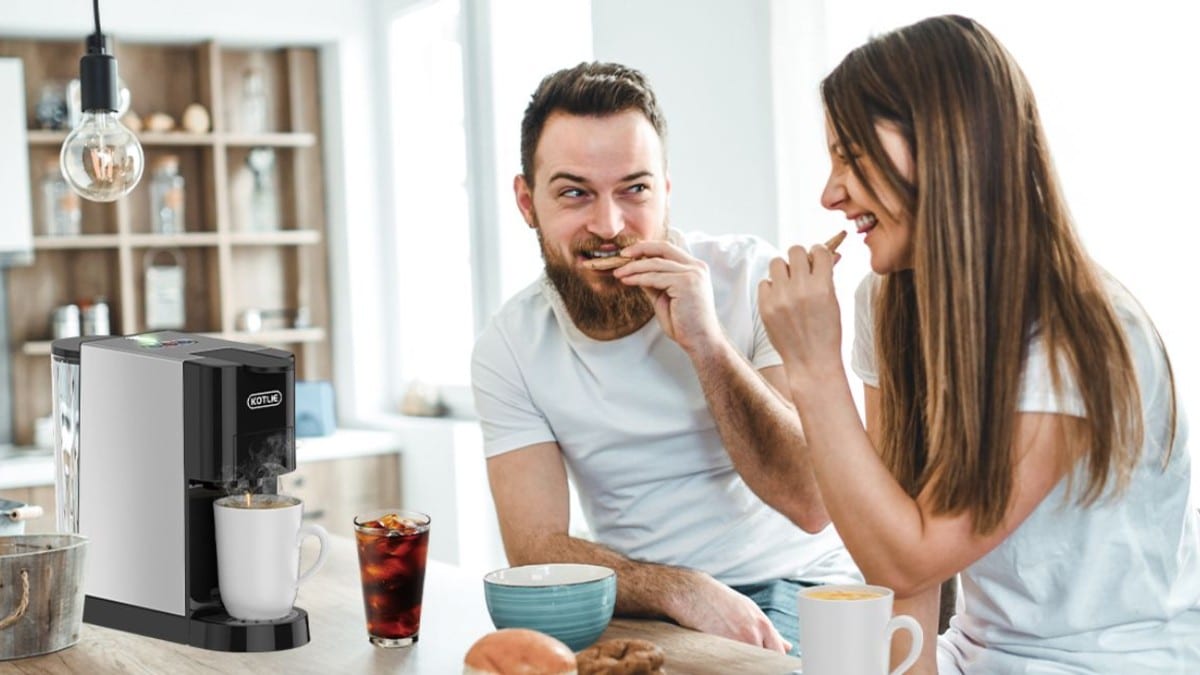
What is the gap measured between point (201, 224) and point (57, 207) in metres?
0.54

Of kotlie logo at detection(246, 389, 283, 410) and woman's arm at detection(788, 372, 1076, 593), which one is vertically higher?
kotlie logo at detection(246, 389, 283, 410)

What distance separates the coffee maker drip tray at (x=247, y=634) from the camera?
160cm

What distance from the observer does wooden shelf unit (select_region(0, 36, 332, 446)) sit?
4.77 metres

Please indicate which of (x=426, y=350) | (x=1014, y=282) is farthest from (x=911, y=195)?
(x=426, y=350)

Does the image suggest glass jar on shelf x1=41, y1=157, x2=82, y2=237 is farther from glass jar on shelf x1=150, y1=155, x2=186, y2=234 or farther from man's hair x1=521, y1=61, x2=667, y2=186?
man's hair x1=521, y1=61, x2=667, y2=186

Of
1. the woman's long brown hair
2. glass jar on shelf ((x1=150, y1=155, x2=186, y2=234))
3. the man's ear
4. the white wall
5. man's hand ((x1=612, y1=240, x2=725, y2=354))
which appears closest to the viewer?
the woman's long brown hair

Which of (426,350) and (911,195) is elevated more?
(911,195)

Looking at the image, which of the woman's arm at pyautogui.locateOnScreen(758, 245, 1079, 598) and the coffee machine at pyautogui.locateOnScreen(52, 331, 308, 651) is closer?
the woman's arm at pyautogui.locateOnScreen(758, 245, 1079, 598)

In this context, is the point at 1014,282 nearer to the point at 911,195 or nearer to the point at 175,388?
the point at 911,195

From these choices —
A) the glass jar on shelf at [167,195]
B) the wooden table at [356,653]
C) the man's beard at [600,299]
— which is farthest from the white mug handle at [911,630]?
the glass jar on shelf at [167,195]

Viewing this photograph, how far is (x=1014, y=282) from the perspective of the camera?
1507 mm

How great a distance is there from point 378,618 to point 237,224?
3772mm

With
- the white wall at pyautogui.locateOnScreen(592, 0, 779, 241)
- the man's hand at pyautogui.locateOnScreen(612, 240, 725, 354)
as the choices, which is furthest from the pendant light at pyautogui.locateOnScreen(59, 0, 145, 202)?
the white wall at pyautogui.locateOnScreen(592, 0, 779, 241)

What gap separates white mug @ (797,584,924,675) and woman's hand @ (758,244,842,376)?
1.35ft
